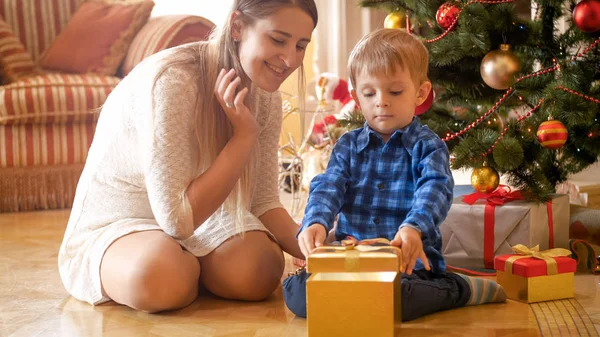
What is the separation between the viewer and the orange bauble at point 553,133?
1717 mm

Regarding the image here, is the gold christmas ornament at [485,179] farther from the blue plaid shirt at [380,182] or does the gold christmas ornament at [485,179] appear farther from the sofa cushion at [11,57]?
the sofa cushion at [11,57]

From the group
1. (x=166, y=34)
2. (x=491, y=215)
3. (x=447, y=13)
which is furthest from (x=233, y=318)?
(x=166, y=34)

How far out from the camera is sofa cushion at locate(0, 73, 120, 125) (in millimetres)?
2748

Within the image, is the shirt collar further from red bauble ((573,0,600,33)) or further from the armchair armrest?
the armchair armrest

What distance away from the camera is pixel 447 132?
6.49 ft

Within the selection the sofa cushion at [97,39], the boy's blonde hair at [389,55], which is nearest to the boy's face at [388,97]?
the boy's blonde hair at [389,55]

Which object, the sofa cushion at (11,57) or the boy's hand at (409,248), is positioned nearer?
the boy's hand at (409,248)

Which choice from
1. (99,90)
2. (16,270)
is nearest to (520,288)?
(16,270)

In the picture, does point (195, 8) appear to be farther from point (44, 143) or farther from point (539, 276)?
point (539, 276)

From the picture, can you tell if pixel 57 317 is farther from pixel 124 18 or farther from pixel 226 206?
pixel 124 18

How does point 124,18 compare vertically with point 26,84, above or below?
above

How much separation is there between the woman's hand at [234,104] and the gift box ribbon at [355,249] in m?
0.34

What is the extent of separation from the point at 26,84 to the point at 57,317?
5.10 feet

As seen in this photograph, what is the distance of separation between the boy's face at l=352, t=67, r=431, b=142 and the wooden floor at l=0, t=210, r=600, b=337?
0.37 m
